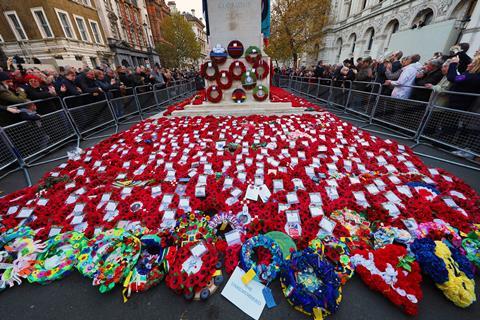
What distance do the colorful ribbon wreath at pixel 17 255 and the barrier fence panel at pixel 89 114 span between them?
3583 mm

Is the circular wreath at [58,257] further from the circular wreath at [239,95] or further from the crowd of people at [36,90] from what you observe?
the circular wreath at [239,95]

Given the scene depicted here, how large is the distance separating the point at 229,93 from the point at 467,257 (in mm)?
6778

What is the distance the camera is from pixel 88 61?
2161cm

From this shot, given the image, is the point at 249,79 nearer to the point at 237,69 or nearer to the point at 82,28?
the point at 237,69

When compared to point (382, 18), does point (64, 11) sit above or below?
above

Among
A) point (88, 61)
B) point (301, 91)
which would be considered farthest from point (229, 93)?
point (88, 61)

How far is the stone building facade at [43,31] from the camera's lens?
18.3 meters

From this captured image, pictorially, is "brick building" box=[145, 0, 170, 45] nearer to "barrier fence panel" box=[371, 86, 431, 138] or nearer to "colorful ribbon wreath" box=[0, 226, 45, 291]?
"barrier fence panel" box=[371, 86, 431, 138]

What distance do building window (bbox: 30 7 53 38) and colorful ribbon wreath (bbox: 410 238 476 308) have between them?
98.9ft

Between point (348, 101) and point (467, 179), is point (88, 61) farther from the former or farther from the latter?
point (467, 179)

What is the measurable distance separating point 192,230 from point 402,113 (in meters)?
5.53

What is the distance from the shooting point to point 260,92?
6887 mm

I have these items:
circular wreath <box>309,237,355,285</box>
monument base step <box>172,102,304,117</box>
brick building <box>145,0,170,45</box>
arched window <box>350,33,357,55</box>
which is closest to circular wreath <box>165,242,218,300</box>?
circular wreath <box>309,237,355,285</box>

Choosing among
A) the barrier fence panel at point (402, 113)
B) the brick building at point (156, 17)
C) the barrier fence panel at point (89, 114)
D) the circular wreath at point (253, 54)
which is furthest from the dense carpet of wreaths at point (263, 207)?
the brick building at point (156, 17)
